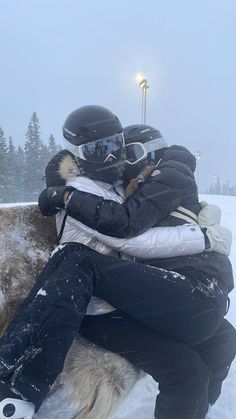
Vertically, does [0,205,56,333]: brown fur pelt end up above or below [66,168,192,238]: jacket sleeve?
below

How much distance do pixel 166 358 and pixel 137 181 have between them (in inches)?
50.2

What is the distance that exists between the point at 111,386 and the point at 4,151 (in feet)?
123

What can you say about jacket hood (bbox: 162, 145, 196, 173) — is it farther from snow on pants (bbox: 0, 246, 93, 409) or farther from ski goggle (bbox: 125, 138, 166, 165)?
snow on pants (bbox: 0, 246, 93, 409)

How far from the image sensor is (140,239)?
2965 millimetres

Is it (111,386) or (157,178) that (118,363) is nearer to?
(111,386)

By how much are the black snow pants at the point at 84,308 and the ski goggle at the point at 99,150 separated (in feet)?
2.11

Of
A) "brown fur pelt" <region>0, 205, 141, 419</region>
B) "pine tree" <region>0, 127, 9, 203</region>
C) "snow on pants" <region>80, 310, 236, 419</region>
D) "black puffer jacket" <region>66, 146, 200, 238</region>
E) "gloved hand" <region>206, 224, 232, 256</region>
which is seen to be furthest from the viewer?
"pine tree" <region>0, 127, 9, 203</region>

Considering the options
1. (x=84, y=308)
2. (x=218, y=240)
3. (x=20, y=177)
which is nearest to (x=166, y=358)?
(x=84, y=308)

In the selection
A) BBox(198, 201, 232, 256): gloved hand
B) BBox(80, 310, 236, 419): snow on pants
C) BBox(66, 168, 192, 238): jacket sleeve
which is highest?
BBox(66, 168, 192, 238): jacket sleeve

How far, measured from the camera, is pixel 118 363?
2.79 metres

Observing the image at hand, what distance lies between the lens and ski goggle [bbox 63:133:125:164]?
320 cm

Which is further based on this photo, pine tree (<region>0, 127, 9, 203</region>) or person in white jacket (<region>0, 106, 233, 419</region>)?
pine tree (<region>0, 127, 9, 203</region>)

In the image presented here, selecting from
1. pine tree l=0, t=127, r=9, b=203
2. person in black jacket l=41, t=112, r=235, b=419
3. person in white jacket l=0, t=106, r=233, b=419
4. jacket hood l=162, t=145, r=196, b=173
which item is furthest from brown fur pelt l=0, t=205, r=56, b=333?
pine tree l=0, t=127, r=9, b=203

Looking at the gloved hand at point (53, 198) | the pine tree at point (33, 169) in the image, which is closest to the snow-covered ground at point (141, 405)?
the gloved hand at point (53, 198)
